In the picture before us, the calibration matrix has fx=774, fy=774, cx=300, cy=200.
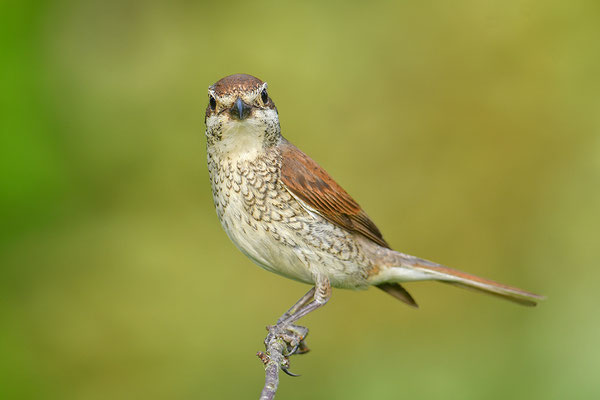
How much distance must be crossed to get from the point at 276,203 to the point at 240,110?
0.64 meters

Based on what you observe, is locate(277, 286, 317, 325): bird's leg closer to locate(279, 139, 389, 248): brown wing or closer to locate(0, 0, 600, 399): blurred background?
locate(279, 139, 389, 248): brown wing

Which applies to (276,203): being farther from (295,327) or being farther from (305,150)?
(305,150)

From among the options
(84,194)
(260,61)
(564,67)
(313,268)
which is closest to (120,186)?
(84,194)

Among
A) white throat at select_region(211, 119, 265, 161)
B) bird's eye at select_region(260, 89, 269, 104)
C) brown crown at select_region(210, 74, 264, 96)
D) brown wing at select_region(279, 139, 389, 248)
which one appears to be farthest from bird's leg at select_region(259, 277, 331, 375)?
brown crown at select_region(210, 74, 264, 96)

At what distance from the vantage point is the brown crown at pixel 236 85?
148 inches

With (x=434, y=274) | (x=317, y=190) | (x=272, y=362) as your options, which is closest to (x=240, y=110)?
(x=317, y=190)

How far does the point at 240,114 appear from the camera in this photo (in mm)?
3744

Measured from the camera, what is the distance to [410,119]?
24.1 feet

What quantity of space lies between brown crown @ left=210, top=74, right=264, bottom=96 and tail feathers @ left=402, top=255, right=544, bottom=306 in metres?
1.61

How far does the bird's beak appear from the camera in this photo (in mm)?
3732

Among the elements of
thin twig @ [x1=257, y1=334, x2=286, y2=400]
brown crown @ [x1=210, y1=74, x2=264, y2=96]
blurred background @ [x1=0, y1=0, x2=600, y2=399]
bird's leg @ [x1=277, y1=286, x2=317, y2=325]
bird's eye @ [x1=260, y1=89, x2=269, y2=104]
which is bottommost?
thin twig @ [x1=257, y1=334, x2=286, y2=400]

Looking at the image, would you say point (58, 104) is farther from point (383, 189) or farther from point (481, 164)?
point (481, 164)

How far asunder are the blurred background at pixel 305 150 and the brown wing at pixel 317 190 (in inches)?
65.2

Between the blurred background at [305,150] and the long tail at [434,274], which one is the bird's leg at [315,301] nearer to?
the long tail at [434,274]
